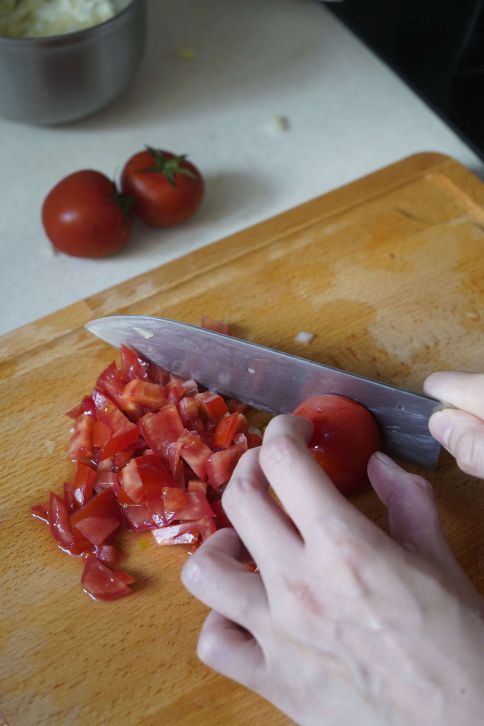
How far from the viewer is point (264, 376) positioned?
1689mm

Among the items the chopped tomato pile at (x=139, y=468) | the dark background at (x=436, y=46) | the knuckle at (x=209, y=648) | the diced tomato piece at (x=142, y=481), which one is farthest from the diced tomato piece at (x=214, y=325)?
the dark background at (x=436, y=46)

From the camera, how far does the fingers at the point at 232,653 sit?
4.18 feet

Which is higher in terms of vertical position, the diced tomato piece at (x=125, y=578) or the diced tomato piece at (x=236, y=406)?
the diced tomato piece at (x=236, y=406)

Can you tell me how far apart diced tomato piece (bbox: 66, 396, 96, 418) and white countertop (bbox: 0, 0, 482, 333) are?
0.39 metres

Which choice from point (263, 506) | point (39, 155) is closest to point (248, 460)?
point (263, 506)

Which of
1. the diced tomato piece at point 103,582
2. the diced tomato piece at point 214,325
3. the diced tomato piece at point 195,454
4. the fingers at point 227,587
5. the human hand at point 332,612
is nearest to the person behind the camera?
the human hand at point 332,612

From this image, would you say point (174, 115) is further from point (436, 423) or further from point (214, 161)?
point (436, 423)

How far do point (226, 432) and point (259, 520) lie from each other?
38cm

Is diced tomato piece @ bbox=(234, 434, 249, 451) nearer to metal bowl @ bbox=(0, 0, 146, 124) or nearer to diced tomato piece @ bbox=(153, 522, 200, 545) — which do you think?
diced tomato piece @ bbox=(153, 522, 200, 545)

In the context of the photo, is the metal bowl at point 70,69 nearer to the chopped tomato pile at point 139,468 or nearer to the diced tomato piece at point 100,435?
the chopped tomato pile at point 139,468

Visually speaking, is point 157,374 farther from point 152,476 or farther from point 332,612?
point 332,612

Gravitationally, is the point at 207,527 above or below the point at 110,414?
below

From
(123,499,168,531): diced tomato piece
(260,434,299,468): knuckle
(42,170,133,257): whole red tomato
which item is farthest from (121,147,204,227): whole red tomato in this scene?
(260,434,299,468): knuckle

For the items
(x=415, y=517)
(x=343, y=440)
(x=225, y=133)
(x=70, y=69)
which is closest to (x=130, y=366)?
(x=343, y=440)
